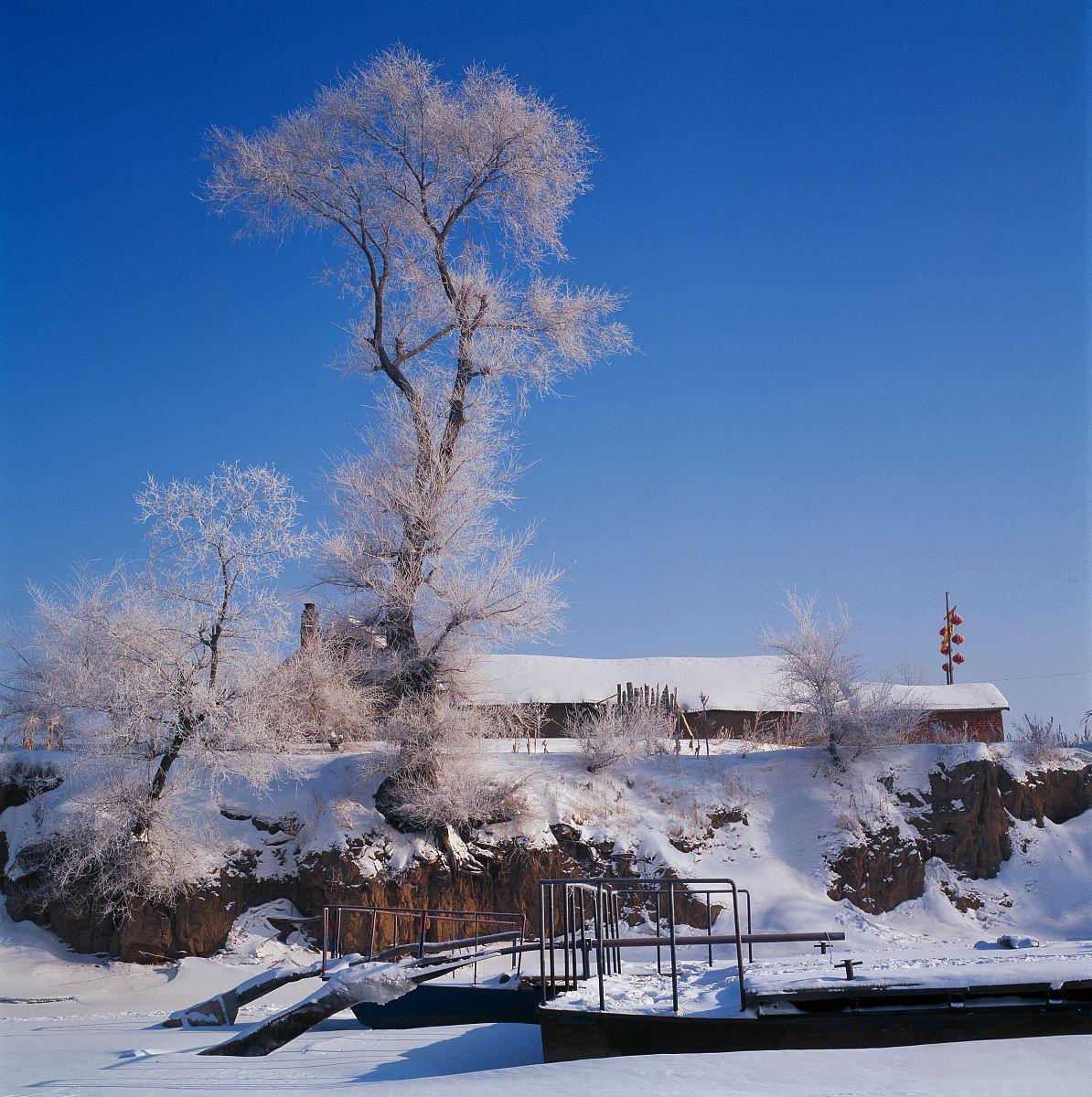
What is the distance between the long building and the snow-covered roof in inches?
1.3

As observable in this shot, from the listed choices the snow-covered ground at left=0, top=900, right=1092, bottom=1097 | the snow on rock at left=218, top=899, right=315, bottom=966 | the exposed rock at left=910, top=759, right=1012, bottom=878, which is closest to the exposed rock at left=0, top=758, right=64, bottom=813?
the snow-covered ground at left=0, top=900, right=1092, bottom=1097

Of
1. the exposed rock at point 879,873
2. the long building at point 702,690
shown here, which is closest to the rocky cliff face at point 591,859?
the exposed rock at point 879,873

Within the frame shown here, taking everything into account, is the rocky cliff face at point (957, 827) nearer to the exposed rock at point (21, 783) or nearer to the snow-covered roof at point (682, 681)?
the snow-covered roof at point (682, 681)

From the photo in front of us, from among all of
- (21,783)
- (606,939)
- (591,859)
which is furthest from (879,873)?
(21,783)

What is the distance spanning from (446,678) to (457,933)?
5.53 m

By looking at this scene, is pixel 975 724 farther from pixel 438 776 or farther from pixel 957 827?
pixel 438 776

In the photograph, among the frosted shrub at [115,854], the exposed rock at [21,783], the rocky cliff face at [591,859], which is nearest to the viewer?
the frosted shrub at [115,854]

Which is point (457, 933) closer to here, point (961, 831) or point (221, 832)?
point (221, 832)

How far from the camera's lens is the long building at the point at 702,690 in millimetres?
35469

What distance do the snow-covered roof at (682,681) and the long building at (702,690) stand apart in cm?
3

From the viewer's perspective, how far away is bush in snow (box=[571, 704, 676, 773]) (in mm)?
24203

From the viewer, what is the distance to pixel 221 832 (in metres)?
20.3

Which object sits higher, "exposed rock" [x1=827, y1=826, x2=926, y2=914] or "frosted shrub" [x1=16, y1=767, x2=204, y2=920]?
"frosted shrub" [x1=16, y1=767, x2=204, y2=920]

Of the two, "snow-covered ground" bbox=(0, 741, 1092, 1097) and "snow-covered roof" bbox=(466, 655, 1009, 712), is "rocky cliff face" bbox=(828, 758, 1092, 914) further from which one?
"snow-covered roof" bbox=(466, 655, 1009, 712)
